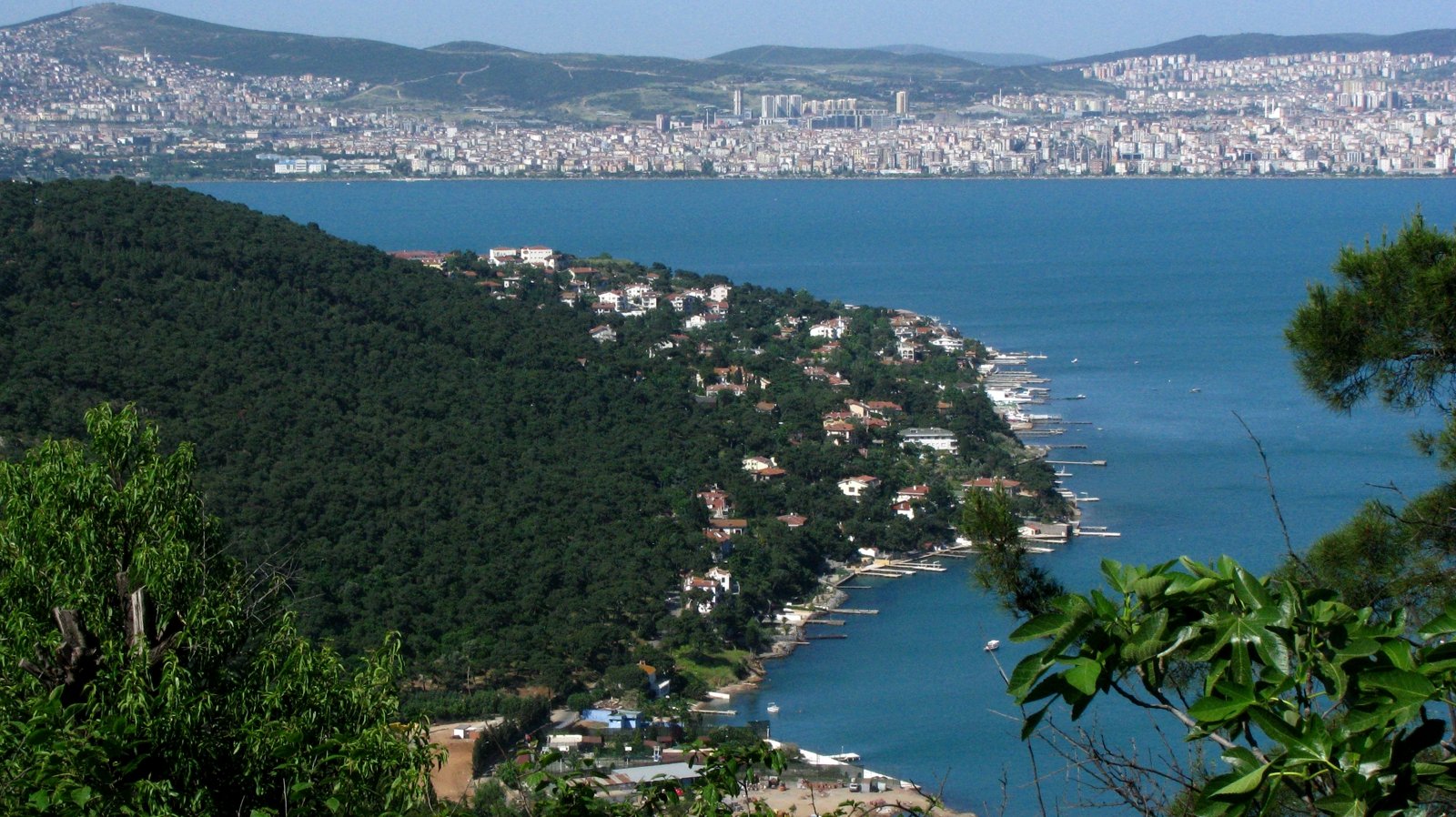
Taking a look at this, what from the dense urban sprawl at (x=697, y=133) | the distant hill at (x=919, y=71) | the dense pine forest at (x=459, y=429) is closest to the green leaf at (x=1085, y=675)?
the dense pine forest at (x=459, y=429)

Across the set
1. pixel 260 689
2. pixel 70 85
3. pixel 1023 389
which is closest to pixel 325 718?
pixel 260 689

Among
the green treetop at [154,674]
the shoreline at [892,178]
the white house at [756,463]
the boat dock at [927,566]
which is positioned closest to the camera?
the green treetop at [154,674]

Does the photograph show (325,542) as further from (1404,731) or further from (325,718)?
(1404,731)

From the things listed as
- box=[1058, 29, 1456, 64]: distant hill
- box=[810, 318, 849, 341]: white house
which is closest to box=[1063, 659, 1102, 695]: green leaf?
box=[810, 318, 849, 341]: white house

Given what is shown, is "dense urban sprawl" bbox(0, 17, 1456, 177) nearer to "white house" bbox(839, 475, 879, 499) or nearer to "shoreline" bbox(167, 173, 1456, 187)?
"shoreline" bbox(167, 173, 1456, 187)

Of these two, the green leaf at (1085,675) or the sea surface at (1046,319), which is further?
the sea surface at (1046,319)

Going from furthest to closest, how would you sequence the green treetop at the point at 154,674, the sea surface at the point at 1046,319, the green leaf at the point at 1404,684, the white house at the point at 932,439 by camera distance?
the white house at the point at 932,439, the sea surface at the point at 1046,319, the green treetop at the point at 154,674, the green leaf at the point at 1404,684

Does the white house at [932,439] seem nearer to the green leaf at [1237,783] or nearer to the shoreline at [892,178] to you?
the green leaf at [1237,783]

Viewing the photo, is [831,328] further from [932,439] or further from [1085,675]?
[1085,675]
